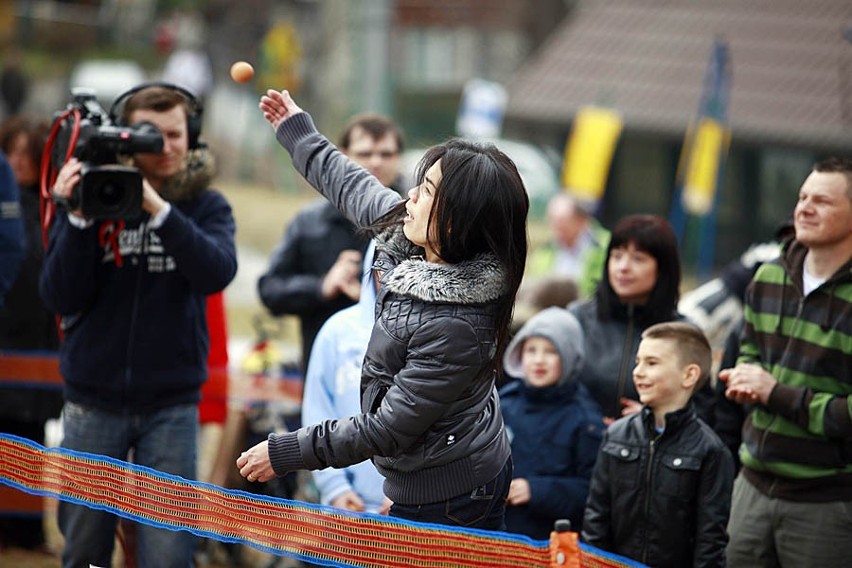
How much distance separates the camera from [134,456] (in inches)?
179

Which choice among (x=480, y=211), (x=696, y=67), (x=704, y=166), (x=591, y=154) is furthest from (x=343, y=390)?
(x=696, y=67)

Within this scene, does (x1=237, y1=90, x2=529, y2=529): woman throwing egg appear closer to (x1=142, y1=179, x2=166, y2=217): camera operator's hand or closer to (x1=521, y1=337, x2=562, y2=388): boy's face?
(x1=142, y1=179, x2=166, y2=217): camera operator's hand

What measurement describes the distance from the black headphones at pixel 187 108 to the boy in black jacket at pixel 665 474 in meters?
1.73

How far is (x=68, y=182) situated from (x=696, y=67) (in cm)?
1660

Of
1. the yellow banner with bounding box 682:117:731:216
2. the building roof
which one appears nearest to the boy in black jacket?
the yellow banner with bounding box 682:117:731:216

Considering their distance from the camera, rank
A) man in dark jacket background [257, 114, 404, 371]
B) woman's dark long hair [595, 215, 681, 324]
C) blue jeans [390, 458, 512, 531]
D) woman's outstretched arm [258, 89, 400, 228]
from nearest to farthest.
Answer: blue jeans [390, 458, 512, 531] < woman's outstretched arm [258, 89, 400, 228] < woman's dark long hair [595, 215, 681, 324] < man in dark jacket background [257, 114, 404, 371]

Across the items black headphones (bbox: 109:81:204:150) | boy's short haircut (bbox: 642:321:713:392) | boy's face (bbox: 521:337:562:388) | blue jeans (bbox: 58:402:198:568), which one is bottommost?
blue jeans (bbox: 58:402:198:568)

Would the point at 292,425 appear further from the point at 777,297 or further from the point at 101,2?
the point at 101,2

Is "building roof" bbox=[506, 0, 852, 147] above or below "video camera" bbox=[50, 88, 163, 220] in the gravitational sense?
above

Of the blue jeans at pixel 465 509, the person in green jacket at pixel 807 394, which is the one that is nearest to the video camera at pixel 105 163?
the blue jeans at pixel 465 509

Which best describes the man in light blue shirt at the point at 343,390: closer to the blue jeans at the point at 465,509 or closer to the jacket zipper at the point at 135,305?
the jacket zipper at the point at 135,305

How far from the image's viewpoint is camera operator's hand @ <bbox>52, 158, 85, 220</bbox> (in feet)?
13.8

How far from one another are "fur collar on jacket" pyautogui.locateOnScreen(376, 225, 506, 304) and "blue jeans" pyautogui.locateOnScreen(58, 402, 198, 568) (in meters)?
1.38

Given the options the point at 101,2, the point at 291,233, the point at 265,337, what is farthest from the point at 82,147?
the point at 101,2
